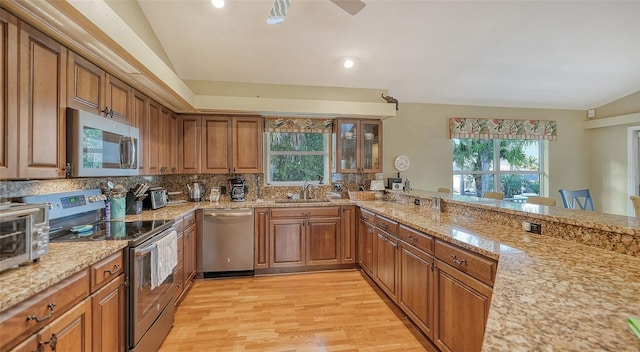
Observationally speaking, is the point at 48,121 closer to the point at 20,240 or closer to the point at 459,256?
the point at 20,240

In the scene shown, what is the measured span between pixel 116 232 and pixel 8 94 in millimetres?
1016

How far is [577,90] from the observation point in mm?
4441

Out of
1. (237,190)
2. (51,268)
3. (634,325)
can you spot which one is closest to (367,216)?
(237,190)

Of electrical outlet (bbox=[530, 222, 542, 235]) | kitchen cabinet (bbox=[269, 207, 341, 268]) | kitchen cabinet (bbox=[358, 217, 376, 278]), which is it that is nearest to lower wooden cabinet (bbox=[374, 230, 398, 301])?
kitchen cabinet (bbox=[358, 217, 376, 278])

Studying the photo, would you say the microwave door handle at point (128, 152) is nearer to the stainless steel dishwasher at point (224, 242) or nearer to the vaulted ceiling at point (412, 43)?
the stainless steel dishwasher at point (224, 242)

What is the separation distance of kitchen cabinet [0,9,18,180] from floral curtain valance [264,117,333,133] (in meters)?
2.76

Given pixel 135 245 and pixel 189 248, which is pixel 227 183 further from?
pixel 135 245

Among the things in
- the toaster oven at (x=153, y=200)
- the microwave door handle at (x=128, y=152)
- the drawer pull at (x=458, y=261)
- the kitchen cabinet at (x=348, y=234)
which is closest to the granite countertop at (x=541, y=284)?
the drawer pull at (x=458, y=261)

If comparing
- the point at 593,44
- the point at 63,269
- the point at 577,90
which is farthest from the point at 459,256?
the point at 577,90

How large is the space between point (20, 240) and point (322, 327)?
2.02 m

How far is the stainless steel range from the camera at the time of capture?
1707 millimetres

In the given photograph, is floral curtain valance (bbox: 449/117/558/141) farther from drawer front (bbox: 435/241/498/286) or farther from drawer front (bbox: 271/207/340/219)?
drawer front (bbox: 435/241/498/286)

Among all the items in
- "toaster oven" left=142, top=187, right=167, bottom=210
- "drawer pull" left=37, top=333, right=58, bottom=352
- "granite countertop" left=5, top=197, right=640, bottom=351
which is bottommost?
"drawer pull" left=37, top=333, right=58, bottom=352

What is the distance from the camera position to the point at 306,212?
3562 mm
